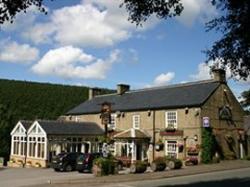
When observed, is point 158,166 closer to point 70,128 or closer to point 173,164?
point 173,164

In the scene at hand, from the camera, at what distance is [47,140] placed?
4462 cm

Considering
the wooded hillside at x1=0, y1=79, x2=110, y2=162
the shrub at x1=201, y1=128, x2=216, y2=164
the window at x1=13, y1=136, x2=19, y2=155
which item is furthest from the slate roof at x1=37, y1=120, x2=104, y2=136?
the shrub at x1=201, y1=128, x2=216, y2=164

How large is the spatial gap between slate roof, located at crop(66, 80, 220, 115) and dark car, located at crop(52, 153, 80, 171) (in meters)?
8.91

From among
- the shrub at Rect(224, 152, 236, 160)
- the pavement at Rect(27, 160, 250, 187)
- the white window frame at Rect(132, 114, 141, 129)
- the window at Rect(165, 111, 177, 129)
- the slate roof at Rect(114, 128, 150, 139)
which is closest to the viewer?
the pavement at Rect(27, 160, 250, 187)

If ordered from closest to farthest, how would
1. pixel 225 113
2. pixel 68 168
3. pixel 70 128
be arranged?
1. pixel 68 168
2. pixel 225 113
3. pixel 70 128

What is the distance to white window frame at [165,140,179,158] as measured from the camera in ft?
137

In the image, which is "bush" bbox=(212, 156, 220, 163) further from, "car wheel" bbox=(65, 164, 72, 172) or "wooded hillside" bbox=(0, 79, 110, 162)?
"wooded hillside" bbox=(0, 79, 110, 162)

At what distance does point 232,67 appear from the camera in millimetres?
13414

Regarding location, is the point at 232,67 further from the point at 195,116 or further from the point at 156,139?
the point at 156,139

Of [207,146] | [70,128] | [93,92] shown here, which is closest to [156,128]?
[207,146]

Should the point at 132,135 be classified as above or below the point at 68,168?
above

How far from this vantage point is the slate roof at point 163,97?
41750 mm

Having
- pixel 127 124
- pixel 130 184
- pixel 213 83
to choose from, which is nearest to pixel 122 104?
pixel 127 124

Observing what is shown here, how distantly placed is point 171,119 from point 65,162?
11103 millimetres
